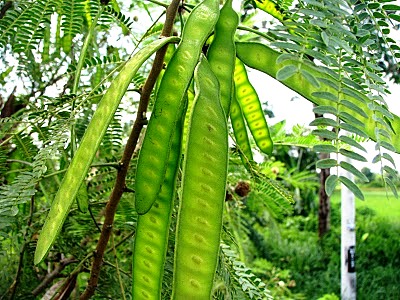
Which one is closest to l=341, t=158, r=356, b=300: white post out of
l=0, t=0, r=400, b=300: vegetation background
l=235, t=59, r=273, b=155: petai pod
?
l=0, t=0, r=400, b=300: vegetation background

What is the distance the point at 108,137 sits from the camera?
747mm

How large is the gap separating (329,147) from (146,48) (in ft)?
0.52

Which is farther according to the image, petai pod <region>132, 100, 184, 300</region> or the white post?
the white post

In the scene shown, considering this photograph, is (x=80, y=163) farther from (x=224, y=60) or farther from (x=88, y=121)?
(x=88, y=121)

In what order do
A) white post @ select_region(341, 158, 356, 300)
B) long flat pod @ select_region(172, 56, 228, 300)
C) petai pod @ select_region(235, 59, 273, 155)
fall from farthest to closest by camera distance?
white post @ select_region(341, 158, 356, 300), petai pod @ select_region(235, 59, 273, 155), long flat pod @ select_region(172, 56, 228, 300)

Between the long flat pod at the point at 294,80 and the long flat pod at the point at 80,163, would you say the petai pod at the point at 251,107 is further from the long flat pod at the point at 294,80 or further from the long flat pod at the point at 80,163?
the long flat pod at the point at 80,163

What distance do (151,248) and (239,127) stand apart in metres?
0.20

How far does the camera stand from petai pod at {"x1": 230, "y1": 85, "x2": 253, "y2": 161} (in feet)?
1.88

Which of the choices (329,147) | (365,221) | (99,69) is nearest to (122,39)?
(99,69)

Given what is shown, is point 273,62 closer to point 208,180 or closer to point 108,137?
point 208,180

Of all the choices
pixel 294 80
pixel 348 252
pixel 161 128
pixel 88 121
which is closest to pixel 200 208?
pixel 161 128

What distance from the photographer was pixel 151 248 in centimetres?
42

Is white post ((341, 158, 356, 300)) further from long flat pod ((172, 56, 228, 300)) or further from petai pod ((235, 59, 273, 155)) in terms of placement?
long flat pod ((172, 56, 228, 300))

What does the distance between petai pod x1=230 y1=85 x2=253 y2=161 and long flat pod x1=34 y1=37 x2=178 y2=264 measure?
188 millimetres
